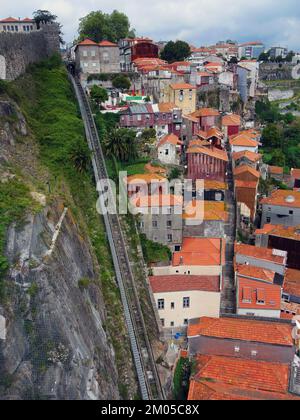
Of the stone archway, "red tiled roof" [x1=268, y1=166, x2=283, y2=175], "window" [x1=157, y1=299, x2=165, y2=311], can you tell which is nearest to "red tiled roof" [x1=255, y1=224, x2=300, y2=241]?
"red tiled roof" [x1=268, y1=166, x2=283, y2=175]

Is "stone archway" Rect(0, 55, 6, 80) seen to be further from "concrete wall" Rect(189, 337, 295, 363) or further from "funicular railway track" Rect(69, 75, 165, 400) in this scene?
"concrete wall" Rect(189, 337, 295, 363)

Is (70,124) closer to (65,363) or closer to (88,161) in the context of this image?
(88,161)

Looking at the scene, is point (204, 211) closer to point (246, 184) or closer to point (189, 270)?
point (189, 270)

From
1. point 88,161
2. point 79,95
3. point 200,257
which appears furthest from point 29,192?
point 79,95

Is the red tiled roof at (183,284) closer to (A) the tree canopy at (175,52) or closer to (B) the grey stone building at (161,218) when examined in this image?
(B) the grey stone building at (161,218)

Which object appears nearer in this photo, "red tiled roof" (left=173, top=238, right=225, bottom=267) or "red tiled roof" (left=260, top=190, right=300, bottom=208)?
"red tiled roof" (left=173, top=238, right=225, bottom=267)

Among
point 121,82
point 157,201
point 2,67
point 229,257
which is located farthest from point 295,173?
point 2,67

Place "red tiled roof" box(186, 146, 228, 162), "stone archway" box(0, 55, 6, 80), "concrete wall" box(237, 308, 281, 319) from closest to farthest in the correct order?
"concrete wall" box(237, 308, 281, 319), "stone archway" box(0, 55, 6, 80), "red tiled roof" box(186, 146, 228, 162)
